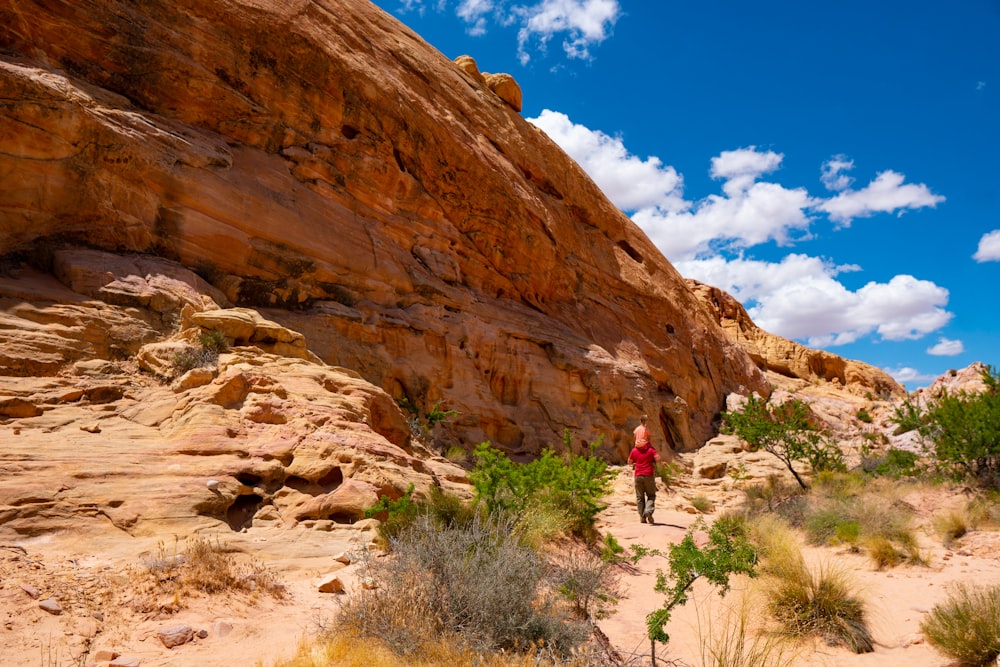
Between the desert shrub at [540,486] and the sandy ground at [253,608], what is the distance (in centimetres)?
170

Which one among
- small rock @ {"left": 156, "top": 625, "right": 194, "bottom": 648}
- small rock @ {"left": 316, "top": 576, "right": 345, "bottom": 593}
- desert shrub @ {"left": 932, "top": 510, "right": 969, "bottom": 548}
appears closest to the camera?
small rock @ {"left": 156, "top": 625, "right": 194, "bottom": 648}

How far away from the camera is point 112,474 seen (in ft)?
18.9

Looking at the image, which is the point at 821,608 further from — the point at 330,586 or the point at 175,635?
the point at 175,635

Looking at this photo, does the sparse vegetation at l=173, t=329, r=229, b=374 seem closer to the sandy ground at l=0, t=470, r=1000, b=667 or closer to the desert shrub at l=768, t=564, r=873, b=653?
the sandy ground at l=0, t=470, r=1000, b=667

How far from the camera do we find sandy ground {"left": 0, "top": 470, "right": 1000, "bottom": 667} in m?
3.61

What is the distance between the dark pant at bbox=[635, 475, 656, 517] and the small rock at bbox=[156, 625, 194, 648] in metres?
8.82

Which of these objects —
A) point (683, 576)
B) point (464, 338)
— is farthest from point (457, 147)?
point (683, 576)

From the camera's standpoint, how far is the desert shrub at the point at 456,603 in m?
3.99

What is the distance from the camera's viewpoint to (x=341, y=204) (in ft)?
48.7

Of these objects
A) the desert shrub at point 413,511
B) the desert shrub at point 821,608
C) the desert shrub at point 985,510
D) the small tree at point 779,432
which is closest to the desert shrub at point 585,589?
the desert shrub at point 413,511

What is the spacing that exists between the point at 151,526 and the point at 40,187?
23.2 feet

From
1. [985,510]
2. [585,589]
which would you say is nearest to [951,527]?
[985,510]

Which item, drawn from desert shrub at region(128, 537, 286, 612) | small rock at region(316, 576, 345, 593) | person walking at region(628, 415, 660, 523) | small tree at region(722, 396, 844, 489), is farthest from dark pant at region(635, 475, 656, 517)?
desert shrub at region(128, 537, 286, 612)

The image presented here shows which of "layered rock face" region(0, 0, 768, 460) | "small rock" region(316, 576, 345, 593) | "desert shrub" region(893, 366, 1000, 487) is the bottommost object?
"small rock" region(316, 576, 345, 593)
